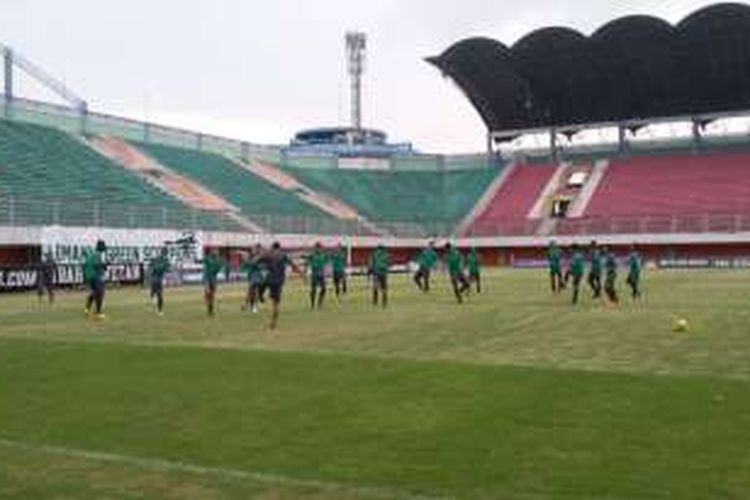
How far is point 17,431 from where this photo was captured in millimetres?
11844

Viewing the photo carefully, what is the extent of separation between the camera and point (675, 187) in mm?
85125

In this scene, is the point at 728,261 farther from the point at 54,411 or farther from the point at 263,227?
the point at 54,411

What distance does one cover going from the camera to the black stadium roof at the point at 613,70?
8000 centimetres

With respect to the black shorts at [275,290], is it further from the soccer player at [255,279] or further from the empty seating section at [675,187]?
the empty seating section at [675,187]

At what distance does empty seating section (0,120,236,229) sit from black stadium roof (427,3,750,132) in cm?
2839

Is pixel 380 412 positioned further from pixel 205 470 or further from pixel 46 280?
pixel 46 280

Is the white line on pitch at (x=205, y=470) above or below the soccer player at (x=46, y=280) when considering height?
below

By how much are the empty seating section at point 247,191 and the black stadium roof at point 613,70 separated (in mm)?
16062

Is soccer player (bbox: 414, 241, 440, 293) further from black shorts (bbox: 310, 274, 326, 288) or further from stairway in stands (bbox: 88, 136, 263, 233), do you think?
stairway in stands (bbox: 88, 136, 263, 233)

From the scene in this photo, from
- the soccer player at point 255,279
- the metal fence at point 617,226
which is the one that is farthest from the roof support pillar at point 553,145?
the soccer player at point 255,279

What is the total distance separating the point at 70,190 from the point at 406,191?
127 ft

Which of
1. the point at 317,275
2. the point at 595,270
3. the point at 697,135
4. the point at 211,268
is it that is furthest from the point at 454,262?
the point at 697,135

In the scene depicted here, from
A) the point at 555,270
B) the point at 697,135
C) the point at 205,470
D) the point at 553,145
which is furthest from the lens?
the point at 553,145

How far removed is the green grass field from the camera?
9.45 metres
